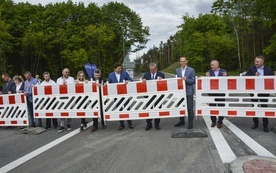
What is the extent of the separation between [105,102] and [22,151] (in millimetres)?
2558

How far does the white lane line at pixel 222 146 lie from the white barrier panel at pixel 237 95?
604 mm

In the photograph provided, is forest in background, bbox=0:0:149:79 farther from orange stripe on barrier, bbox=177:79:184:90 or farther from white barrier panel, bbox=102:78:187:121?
orange stripe on barrier, bbox=177:79:184:90

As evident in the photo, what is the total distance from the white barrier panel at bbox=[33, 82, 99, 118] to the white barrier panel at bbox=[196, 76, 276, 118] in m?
3.04

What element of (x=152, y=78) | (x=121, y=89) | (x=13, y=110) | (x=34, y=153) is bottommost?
(x=34, y=153)

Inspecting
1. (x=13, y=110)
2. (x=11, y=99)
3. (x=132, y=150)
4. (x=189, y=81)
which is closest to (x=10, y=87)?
(x=11, y=99)

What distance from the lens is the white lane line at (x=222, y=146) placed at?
4667mm

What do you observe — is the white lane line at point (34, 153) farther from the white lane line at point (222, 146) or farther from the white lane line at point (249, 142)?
the white lane line at point (249, 142)

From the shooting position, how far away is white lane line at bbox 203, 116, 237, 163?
4.67 metres

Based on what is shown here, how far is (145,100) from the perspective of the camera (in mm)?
7336

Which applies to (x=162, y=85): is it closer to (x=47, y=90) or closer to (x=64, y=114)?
(x=64, y=114)

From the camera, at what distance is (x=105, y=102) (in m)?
7.54

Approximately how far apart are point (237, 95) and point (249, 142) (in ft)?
5.95

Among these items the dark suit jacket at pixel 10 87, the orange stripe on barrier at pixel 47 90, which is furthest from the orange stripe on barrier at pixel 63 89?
the dark suit jacket at pixel 10 87

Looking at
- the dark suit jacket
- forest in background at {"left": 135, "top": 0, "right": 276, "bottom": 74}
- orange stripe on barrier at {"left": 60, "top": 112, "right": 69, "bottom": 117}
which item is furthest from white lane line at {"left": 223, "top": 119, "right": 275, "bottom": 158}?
forest in background at {"left": 135, "top": 0, "right": 276, "bottom": 74}
